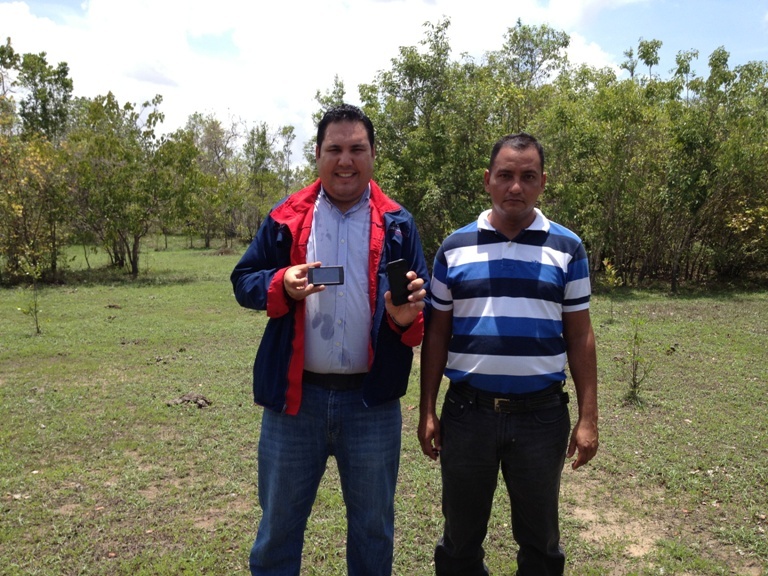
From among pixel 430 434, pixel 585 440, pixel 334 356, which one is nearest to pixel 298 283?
pixel 334 356

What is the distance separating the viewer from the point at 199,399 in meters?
5.61

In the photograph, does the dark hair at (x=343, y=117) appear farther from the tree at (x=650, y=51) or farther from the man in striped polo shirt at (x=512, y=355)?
the tree at (x=650, y=51)

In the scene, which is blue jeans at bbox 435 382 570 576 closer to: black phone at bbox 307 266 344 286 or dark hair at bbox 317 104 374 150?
black phone at bbox 307 266 344 286

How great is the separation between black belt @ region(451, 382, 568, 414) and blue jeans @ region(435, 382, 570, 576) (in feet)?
0.06

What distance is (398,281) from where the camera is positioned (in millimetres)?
1929

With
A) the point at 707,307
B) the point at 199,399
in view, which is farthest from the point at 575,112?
the point at 199,399

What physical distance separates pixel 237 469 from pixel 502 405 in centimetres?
267

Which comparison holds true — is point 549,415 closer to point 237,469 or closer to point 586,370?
point 586,370

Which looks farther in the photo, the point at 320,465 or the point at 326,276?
the point at 320,465

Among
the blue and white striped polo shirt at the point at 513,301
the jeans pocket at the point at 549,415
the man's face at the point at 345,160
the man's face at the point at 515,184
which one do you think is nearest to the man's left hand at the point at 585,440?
the jeans pocket at the point at 549,415

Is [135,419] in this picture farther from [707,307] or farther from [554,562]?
[707,307]

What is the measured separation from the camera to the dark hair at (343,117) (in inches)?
80.2

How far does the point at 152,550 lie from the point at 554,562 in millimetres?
2122

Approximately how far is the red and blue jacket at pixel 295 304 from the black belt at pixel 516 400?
0.96 ft
